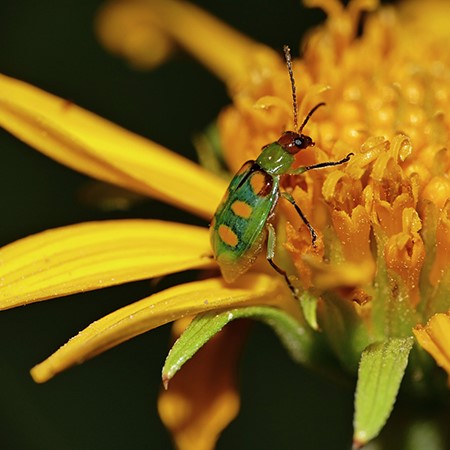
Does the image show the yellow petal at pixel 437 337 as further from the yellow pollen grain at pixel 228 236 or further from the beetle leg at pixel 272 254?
the yellow pollen grain at pixel 228 236

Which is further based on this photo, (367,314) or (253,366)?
(253,366)

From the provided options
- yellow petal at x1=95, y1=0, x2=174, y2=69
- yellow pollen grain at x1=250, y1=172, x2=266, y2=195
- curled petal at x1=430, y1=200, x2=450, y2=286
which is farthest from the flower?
yellow petal at x1=95, y1=0, x2=174, y2=69

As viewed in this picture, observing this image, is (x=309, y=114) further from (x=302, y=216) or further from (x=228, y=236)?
(x=228, y=236)

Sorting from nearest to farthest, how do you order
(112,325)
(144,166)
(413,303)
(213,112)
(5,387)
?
(112,325)
(413,303)
(144,166)
(5,387)
(213,112)

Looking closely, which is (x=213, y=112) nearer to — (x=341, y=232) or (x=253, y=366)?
(x=253, y=366)

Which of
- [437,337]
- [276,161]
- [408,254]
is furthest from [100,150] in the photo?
[437,337]

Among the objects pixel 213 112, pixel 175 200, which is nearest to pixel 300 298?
pixel 175 200

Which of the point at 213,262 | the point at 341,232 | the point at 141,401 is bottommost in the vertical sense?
the point at 141,401

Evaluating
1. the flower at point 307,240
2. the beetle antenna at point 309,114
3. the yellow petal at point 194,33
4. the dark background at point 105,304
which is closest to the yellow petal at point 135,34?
the yellow petal at point 194,33
